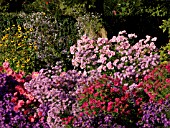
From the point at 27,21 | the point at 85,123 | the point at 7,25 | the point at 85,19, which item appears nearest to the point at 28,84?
the point at 85,123

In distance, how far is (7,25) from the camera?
1330 centimetres

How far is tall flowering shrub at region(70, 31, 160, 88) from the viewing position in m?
7.62

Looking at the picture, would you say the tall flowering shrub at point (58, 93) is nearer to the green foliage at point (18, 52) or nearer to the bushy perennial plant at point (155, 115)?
the bushy perennial plant at point (155, 115)

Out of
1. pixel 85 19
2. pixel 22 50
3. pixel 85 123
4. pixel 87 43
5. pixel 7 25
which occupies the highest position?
pixel 7 25

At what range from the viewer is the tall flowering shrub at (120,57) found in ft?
25.0

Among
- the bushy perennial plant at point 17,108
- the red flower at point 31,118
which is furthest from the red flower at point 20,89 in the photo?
the red flower at point 31,118


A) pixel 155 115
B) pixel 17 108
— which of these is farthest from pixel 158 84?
pixel 17 108

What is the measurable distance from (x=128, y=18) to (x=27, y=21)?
2.94m

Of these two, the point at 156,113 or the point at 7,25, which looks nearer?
the point at 156,113

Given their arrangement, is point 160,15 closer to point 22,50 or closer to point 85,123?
point 22,50

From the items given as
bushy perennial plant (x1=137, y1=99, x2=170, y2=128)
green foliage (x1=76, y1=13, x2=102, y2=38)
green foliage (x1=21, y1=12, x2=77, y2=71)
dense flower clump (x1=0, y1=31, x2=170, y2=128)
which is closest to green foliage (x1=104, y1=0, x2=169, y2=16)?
green foliage (x1=76, y1=13, x2=102, y2=38)

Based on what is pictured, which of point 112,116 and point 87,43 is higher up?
point 87,43

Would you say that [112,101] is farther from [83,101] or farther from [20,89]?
[20,89]

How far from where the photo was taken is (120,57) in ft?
26.6
